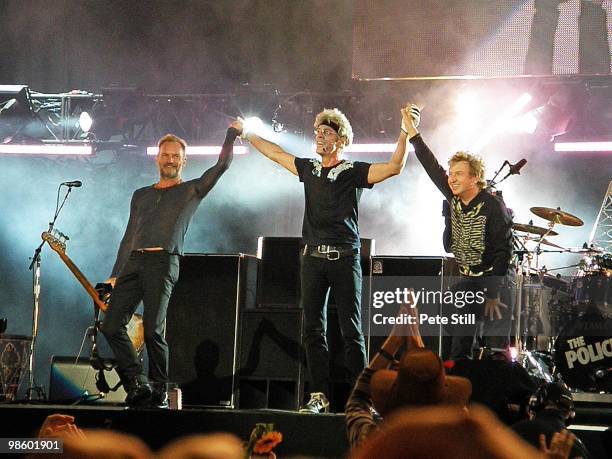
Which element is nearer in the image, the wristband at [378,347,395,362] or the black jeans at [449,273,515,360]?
the wristband at [378,347,395,362]

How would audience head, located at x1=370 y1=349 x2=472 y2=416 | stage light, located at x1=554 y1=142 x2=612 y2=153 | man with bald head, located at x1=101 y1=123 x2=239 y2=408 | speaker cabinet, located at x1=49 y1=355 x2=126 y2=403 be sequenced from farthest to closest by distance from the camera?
stage light, located at x1=554 y1=142 x2=612 y2=153
speaker cabinet, located at x1=49 y1=355 x2=126 y2=403
man with bald head, located at x1=101 y1=123 x2=239 y2=408
audience head, located at x1=370 y1=349 x2=472 y2=416

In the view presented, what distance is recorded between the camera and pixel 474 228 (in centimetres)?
573

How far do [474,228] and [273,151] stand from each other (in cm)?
153

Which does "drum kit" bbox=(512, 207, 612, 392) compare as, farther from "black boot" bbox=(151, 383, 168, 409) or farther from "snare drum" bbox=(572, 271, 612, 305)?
"black boot" bbox=(151, 383, 168, 409)

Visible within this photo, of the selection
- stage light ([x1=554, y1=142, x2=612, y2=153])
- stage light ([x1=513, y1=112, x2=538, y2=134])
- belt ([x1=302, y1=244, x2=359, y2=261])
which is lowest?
belt ([x1=302, y1=244, x2=359, y2=261])

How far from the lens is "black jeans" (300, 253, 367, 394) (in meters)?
5.61

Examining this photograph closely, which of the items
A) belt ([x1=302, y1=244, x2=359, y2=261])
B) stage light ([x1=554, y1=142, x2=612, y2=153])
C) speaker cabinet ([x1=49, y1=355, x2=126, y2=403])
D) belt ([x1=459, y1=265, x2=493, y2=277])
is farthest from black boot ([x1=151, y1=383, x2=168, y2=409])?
stage light ([x1=554, y1=142, x2=612, y2=153])

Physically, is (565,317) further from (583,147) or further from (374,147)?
(374,147)

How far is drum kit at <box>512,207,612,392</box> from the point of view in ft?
23.1

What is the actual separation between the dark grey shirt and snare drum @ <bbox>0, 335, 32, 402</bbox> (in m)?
2.12

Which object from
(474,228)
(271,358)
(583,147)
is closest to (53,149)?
(271,358)

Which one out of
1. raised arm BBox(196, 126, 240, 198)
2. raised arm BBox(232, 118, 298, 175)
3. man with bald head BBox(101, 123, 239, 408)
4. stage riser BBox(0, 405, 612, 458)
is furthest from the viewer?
raised arm BBox(196, 126, 240, 198)

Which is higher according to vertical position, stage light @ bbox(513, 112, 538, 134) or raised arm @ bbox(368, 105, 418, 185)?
stage light @ bbox(513, 112, 538, 134)

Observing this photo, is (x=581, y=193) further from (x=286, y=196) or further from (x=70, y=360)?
(x=70, y=360)
